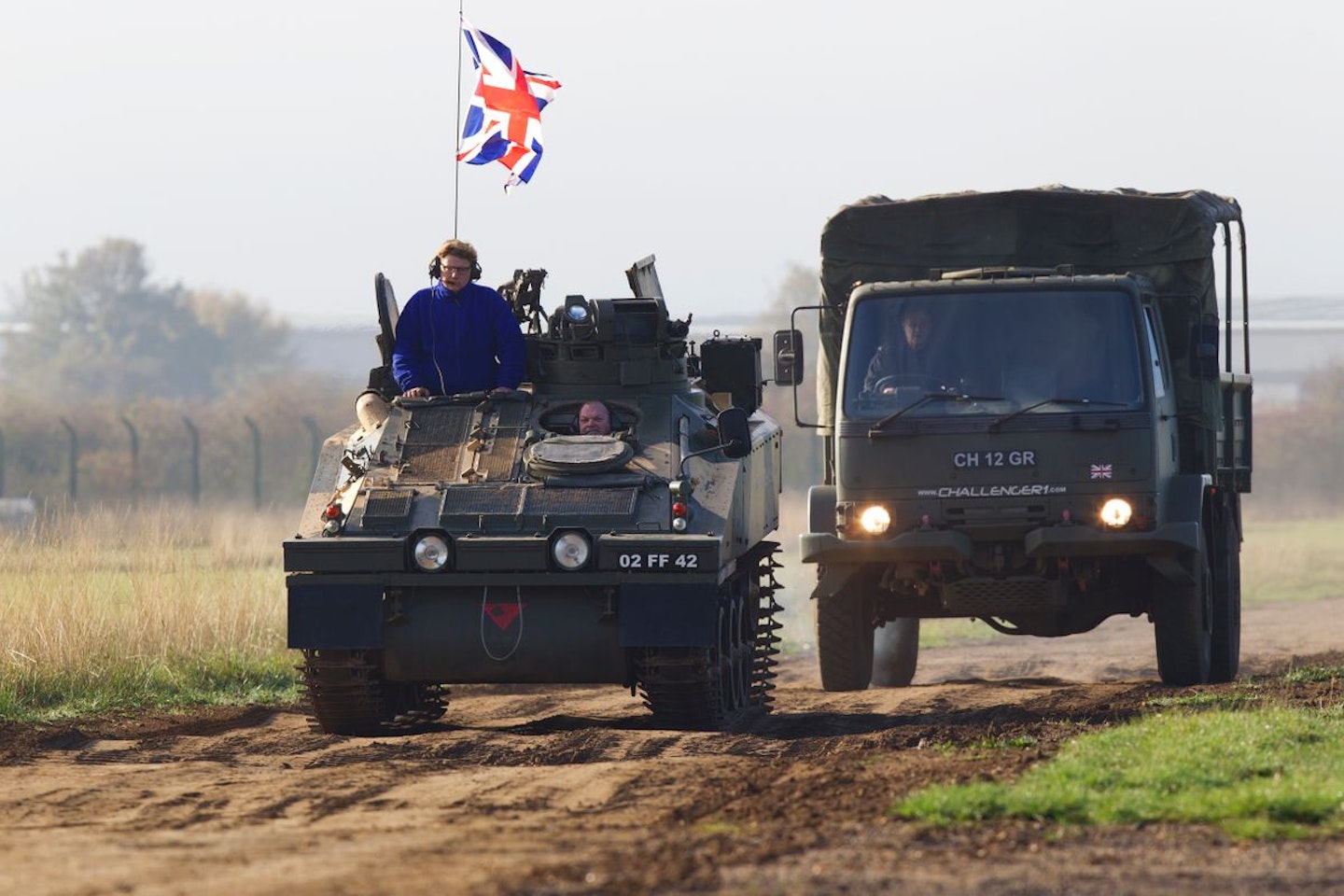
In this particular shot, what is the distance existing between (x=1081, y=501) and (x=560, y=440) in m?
3.09

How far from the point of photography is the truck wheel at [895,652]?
18.8m

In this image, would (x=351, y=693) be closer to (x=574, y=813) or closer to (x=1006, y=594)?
(x=574, y=813)

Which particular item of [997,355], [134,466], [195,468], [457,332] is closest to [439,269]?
[457,332]

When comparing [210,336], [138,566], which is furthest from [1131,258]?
[210,336]

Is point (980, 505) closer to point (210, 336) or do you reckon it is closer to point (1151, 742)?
point (1151, 742)

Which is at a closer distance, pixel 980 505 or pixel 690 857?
pixel 690 857

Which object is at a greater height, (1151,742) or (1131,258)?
(1131,258)

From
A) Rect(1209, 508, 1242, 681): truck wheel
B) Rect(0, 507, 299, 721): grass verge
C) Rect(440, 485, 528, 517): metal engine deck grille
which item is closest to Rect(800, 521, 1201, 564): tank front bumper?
Rect(1209, 508, 1242, 681): truck wheel

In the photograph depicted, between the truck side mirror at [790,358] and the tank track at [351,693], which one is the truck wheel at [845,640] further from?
the tank track at [351,693]

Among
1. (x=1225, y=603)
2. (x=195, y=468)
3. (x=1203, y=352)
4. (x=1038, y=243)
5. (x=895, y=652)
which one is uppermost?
(x=1038, y=243)

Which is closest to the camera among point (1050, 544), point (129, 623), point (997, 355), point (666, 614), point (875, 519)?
point (666, 614)

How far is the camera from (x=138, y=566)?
736 inches

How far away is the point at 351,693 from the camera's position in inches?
527

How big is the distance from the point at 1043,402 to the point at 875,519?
1200mm
